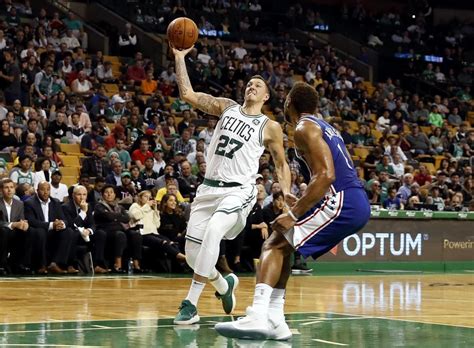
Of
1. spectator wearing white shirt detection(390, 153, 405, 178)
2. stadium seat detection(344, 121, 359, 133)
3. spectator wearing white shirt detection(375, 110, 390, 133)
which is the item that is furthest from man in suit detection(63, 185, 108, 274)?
spectator wearing white shirt detection(375, 110, 390, 133)

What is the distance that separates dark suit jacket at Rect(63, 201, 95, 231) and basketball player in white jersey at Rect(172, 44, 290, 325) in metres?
6.92

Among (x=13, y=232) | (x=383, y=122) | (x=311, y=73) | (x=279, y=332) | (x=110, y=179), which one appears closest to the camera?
(x=279, y=332)

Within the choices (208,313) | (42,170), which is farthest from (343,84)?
(208,313)

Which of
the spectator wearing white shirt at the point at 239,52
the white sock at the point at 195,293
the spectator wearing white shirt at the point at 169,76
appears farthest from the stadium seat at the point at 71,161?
the white sock at the point at 195,293

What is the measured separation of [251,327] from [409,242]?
42.0ft

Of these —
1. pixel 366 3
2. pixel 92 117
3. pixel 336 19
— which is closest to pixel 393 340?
pixel 92 117

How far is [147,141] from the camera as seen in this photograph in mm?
20828

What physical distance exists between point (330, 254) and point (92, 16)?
45.4 ft

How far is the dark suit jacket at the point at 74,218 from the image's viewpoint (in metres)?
16.5

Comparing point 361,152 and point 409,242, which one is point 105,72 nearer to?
point 361,152

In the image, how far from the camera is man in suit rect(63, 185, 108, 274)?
16516 millimetres

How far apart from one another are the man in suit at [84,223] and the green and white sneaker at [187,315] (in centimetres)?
755

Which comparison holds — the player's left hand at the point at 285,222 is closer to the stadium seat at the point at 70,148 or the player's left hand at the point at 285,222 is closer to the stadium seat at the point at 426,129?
the stadium seat at the point at 70,148

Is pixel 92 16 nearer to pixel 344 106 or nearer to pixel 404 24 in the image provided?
pixel 344 106
